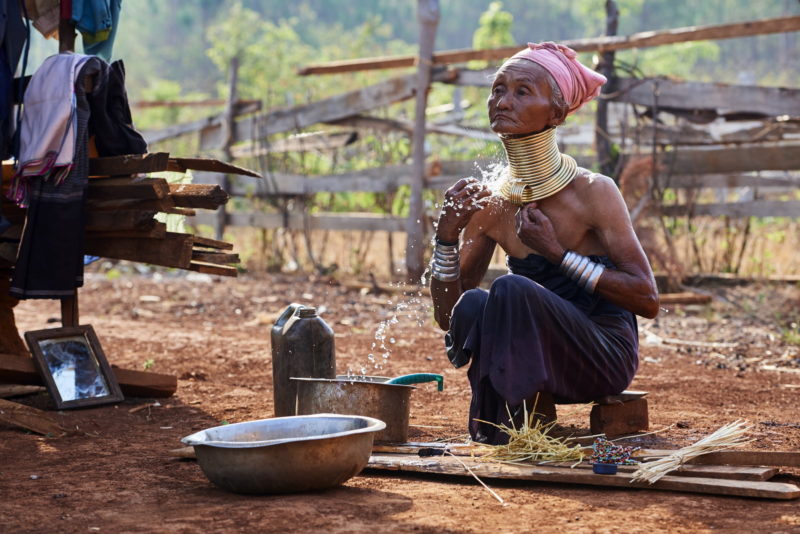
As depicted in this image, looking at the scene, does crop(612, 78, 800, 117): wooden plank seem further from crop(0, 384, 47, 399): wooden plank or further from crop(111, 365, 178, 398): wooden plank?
crop(0, 384, 47, 399): wooden plank

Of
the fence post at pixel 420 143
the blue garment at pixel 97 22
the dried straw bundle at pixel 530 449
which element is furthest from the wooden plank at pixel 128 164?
the fence post at pixel 420 143

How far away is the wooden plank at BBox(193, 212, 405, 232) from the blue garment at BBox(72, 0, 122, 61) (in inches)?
194

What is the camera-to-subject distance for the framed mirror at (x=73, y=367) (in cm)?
512

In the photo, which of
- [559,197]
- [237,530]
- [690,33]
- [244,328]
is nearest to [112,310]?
[244,328]

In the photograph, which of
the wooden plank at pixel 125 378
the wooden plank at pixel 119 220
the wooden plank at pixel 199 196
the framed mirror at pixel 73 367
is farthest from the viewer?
the wooden plank at pixel 125 378

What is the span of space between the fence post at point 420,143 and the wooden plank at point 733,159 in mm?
2372

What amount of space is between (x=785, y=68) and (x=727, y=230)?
157 feet

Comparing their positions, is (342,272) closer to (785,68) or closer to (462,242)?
(462,242)

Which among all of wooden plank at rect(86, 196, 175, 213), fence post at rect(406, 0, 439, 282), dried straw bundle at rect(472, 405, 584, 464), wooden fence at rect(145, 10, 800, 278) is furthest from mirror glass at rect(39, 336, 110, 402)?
fence post at rect(406, 0, 439, 282)

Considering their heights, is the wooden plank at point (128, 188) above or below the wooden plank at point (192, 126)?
below

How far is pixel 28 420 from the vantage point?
14.7 ft

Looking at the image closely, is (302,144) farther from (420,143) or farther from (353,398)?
(353,398)

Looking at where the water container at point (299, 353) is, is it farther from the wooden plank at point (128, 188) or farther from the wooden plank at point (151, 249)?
the wooden plank at point (128, 188)

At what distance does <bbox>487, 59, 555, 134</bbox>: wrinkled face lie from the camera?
389cm
